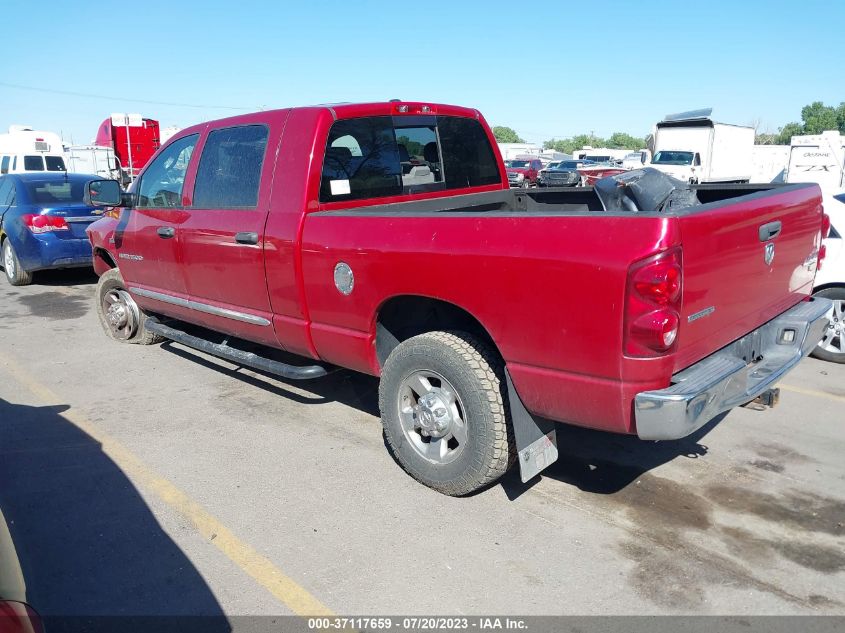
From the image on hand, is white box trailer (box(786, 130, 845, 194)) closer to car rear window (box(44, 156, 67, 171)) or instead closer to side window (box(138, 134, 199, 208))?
side window (box(138, 134, 199, 208))

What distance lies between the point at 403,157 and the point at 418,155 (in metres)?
0.18

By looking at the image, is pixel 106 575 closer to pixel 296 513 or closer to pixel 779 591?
pixel 296 513

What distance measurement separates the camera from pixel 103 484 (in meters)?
4.00

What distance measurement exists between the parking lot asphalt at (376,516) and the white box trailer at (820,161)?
19.3m

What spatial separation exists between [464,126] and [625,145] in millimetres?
132836

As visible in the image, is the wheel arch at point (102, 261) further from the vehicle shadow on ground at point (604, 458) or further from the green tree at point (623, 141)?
the green tree at point (623, 141)

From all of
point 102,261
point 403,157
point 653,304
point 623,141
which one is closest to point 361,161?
point 403,157

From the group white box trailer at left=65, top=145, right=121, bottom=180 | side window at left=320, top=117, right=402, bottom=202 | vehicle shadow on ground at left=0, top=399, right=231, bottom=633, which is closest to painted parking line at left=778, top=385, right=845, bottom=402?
side window at left=320, top=117, right=402, bottom=202

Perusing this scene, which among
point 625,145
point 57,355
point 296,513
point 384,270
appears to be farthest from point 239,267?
point 625,145

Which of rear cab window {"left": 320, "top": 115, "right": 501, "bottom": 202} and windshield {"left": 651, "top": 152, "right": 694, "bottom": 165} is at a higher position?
rear cab window {"left": 320, "top": 115, "right": 501, "bottom": 202}

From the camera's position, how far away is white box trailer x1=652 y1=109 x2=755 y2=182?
27953mm

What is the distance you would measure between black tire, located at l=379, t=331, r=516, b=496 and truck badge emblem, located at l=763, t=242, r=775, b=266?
4.69 ft

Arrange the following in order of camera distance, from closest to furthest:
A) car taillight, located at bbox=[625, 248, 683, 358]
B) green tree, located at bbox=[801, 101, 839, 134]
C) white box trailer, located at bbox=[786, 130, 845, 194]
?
car taillight, located at bbox=[625, 248, 683, 358], white box trailer, located at bbox=[786, 130, 845, 194], green tree, located at bbox=[801, 101, 839, 134]

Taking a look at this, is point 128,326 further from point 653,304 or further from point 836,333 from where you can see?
point 836,333
